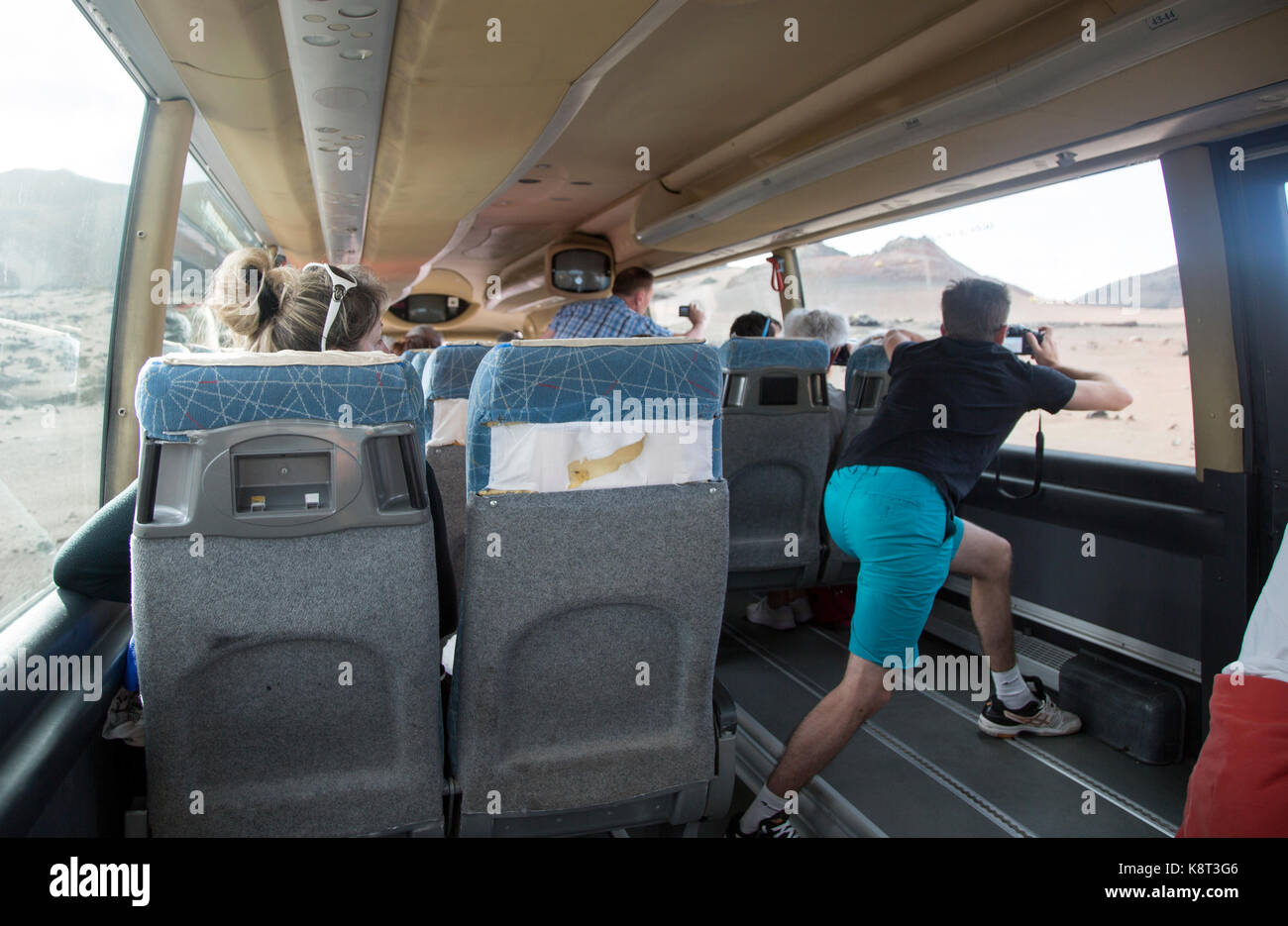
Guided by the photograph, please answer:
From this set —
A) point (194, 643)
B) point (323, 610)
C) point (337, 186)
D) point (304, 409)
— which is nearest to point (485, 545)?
point (323, 610)

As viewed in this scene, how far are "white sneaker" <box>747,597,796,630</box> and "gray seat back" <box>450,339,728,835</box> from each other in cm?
229

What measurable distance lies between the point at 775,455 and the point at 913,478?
128 centimetres

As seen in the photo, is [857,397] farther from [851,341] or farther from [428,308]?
[428,308]

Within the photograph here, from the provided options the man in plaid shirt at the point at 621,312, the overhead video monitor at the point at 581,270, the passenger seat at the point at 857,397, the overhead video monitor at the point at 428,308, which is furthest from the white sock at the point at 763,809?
the overhead video monitor at the point at 428,308

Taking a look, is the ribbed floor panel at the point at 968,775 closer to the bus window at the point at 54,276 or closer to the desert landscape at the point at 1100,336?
the desert landscape at the point at 1100,336

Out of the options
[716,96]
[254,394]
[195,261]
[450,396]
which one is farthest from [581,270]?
[254,394]

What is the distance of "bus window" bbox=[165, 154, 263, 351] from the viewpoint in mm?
2348

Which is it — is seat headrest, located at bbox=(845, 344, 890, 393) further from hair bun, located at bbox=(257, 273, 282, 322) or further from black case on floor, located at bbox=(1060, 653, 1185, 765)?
hair bun, located at bbox=(257, 273, 282, 322)

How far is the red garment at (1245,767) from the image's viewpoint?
1.16 metres

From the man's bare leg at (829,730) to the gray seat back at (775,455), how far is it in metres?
1.37

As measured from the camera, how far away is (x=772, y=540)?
389 cm

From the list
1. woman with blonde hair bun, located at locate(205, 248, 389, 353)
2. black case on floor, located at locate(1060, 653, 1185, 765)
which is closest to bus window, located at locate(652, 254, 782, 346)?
black case on floor, located at locate(1060, 653, 1185, 765)

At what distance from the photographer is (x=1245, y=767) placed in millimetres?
1195

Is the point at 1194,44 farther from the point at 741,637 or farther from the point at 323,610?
the point at 741,637
